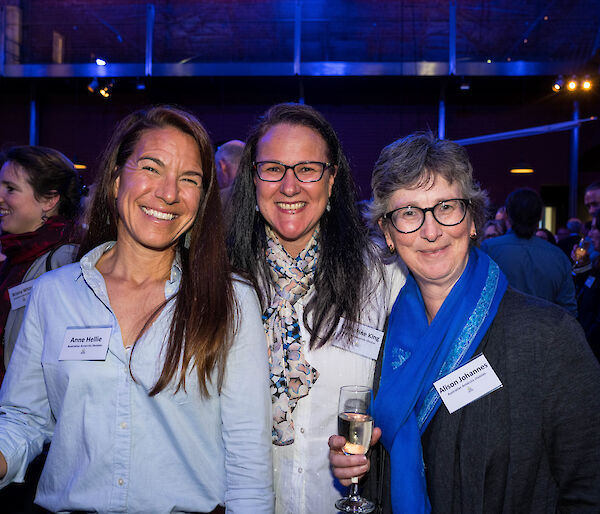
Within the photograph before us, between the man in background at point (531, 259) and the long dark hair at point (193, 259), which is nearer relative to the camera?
the long dark hair at point (193, 259)

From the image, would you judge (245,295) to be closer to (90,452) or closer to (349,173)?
(90,452)

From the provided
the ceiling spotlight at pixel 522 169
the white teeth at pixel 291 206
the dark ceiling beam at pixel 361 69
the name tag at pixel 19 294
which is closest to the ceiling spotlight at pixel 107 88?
the dark ceiling beam at pixel 361 69

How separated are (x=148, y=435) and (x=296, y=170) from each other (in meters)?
1.05

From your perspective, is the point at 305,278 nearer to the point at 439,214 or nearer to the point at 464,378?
the point at 439,214

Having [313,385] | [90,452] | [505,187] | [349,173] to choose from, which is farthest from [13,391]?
[505,187]

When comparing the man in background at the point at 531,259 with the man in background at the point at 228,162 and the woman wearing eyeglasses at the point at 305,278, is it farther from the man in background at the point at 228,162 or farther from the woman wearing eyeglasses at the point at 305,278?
the woman wearing eyeglasses at the point at 305,278

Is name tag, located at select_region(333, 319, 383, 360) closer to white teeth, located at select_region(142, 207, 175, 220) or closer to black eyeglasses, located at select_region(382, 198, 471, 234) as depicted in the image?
black eyeglasses, located at select_region(382, 198, 471, 234)

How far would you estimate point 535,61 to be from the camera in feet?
30.1

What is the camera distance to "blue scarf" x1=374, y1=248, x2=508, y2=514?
1609 mm

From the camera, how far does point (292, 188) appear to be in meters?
1.91

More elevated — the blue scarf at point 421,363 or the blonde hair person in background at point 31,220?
the blonde hair person in background at point 31,220

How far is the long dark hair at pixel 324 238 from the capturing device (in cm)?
193

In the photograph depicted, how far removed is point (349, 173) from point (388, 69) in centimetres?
779

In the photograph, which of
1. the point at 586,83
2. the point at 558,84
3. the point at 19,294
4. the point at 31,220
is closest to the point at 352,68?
the point at 558,84
